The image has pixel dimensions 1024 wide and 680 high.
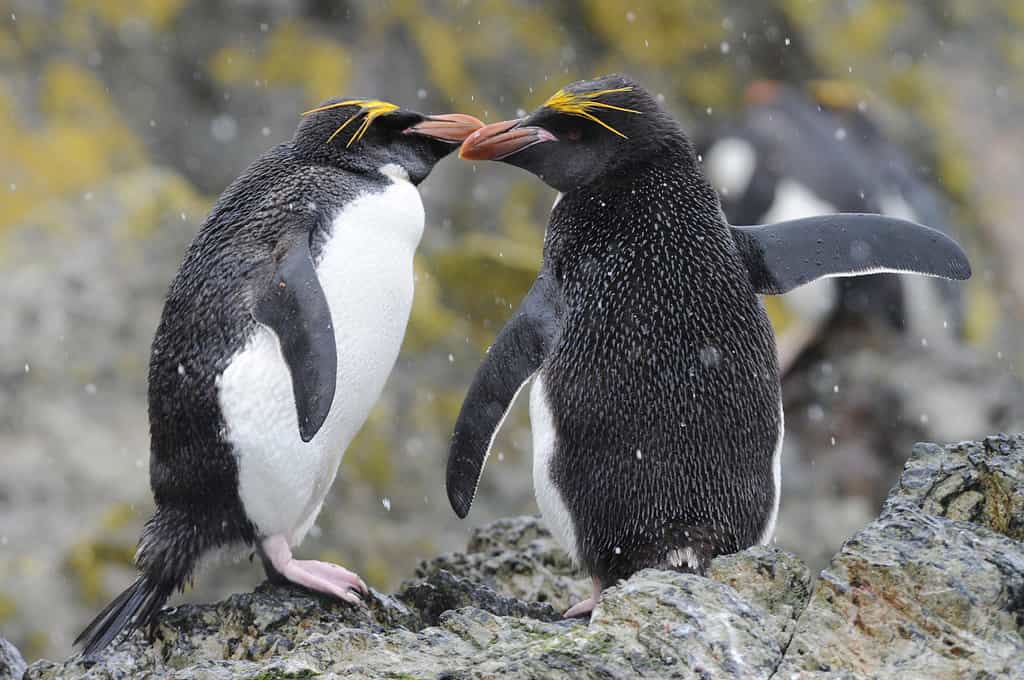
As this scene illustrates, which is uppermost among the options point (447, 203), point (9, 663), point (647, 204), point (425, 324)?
point (447, 203)

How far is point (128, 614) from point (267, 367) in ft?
1.83

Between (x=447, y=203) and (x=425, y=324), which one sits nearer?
(x=425, y=324)

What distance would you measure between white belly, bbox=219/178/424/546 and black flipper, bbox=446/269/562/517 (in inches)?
13.1

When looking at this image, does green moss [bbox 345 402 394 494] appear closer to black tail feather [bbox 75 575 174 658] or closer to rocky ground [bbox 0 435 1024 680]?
black tail feather [bbox 75 575 174 658]

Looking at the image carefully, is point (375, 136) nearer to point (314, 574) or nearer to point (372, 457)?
point (314, 574)

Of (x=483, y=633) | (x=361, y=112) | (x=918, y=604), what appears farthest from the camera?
(x=361, y=112)

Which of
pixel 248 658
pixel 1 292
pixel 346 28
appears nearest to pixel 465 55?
pixel 346 28

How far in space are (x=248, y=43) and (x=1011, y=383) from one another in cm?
408

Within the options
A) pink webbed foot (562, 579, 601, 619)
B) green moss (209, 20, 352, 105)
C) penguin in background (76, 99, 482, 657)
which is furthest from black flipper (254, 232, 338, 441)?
green moss (209, 20, 352, 105)

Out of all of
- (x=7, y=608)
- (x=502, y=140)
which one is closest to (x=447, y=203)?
(x=7, y=608)

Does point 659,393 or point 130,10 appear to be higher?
point 130,10

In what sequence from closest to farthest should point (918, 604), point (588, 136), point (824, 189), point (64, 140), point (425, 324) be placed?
point (918, 604) → point (588, 136) → point (425, 324) → point (824, 189) → point (64, 140)

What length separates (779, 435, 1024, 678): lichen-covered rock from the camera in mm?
2070

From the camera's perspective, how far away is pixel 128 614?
282cm
